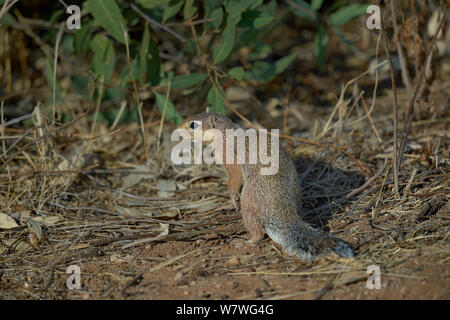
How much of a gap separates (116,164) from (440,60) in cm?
474

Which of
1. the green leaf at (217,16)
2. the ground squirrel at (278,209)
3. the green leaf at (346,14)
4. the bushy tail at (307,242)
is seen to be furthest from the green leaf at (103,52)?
the bushy tail at (307,242)

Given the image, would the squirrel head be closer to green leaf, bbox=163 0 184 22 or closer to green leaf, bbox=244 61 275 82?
green leaf, bbox=163 0 184 22

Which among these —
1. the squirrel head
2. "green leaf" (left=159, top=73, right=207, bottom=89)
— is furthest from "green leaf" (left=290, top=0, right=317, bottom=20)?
the squirrel head

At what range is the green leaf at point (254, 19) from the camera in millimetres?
4758

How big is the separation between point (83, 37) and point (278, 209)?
114 inches

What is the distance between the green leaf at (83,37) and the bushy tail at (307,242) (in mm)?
2972

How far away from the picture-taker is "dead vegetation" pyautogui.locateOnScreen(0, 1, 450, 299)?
10.0 ft

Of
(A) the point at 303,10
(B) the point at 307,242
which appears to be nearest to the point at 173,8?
(A) the point at 303,10

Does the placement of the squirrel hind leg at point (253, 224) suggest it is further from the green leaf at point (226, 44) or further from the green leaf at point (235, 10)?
the green leaf at point (235, 10)

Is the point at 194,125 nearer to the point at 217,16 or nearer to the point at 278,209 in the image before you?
the point at 278,209

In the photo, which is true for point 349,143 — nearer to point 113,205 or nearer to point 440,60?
point 113,205

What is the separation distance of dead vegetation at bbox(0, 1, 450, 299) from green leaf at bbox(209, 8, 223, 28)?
122 centimetres

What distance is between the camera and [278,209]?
3.44m

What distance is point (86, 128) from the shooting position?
5699 mm
